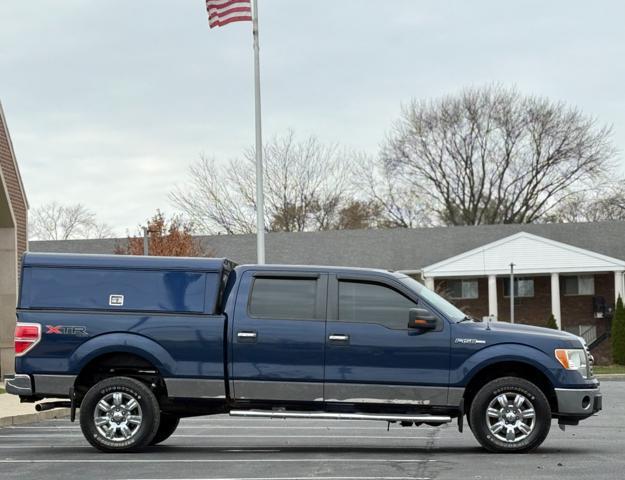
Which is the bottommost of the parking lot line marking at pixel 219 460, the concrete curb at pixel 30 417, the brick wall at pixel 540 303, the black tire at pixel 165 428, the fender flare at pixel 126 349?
the concrete curb at pixel 30 417

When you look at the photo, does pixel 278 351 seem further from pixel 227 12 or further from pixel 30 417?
pixel 227 12

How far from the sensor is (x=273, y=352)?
1255 cm

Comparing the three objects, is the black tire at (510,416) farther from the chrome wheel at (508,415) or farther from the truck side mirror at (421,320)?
the truck side mirror at (421,320)

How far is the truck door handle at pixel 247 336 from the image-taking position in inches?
495

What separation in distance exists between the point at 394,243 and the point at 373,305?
4303 centimetres

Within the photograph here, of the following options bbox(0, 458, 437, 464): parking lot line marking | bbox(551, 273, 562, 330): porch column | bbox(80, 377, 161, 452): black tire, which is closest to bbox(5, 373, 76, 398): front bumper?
bbox(80, 377, 161, 452): black tire

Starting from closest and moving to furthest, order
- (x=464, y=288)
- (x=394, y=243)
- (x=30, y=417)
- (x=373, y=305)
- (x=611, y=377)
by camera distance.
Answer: (x=373, y=305), (x=30, y=417), (x=611, y=377), (x=464, y=288), (x=394, y=243)

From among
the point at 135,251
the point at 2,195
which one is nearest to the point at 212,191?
the point at 135,251

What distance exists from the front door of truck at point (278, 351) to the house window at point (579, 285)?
43.1m

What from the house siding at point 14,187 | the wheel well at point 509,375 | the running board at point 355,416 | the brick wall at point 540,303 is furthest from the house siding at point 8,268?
the brick wall at point 540,303

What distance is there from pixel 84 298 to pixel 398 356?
11.2ft

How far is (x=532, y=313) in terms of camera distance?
54.5 m

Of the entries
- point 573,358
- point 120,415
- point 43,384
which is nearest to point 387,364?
point 573,358

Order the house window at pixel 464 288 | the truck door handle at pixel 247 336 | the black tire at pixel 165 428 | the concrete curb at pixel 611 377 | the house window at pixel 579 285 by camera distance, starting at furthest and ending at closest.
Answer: the house window at pixel 464 288, the house window at pixel 579 285, the concrete curb at pixel 611 377, the black tire at pixel 165 428, the truck door handle at pixel 247 336
